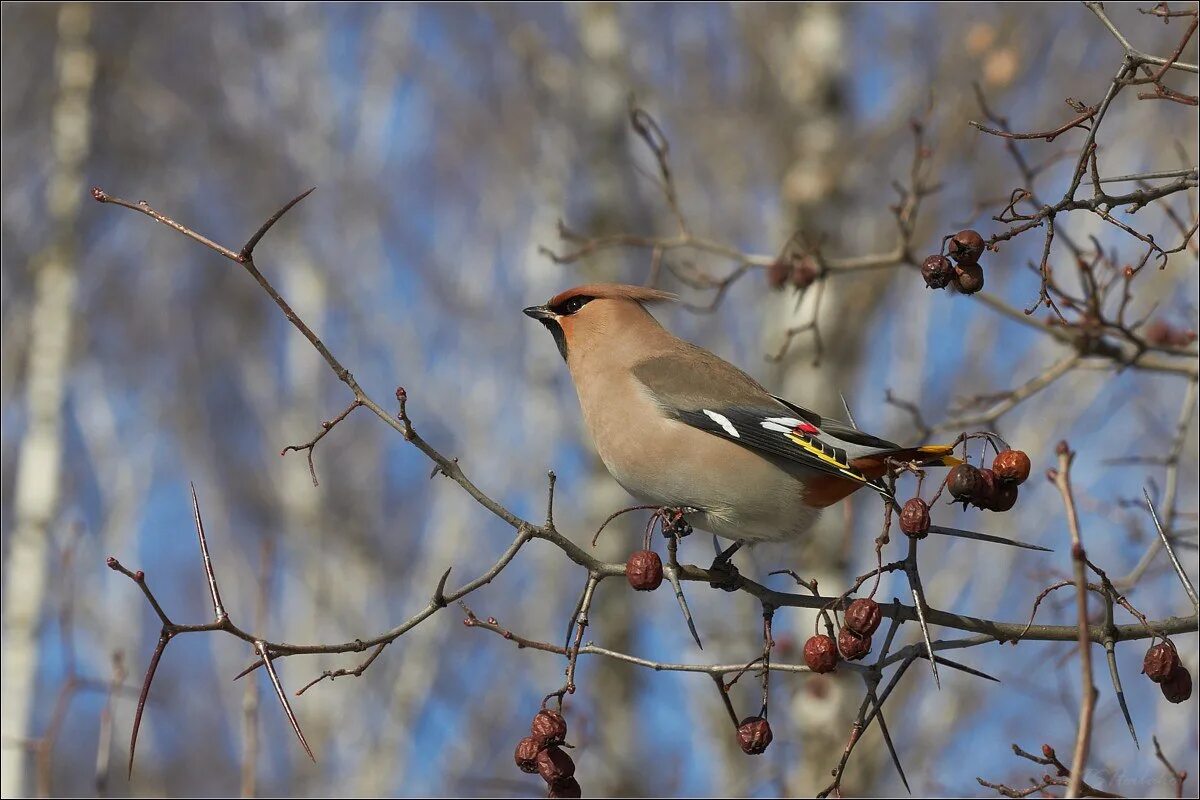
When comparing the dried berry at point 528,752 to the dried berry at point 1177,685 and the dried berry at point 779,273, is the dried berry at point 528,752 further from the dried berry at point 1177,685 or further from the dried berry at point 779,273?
the dried berry at point 779,273

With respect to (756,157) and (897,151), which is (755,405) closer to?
(897,151)

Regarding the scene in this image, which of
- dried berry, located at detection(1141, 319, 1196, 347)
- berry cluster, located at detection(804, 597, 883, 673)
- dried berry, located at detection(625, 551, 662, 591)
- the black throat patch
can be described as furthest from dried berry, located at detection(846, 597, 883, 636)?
dried berry, located at detection(1141, 319, 1196, 347)

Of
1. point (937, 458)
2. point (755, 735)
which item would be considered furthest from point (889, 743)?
point (937, 458)

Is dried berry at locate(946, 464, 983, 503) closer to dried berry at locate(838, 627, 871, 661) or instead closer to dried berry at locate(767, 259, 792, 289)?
dried berry at locate(838, 627, 871, 661)

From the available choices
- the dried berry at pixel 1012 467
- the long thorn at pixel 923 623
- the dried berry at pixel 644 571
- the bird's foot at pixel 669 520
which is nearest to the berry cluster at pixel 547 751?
the dried berry at pixel 644 571

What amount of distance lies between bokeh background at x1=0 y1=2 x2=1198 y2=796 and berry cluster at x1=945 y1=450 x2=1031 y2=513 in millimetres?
2156

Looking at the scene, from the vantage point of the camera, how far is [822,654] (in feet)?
7.95

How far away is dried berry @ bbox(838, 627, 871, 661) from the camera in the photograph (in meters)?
2.41

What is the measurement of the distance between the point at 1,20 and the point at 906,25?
6.98 m

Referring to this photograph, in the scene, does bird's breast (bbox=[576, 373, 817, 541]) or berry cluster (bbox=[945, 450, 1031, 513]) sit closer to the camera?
berry cluster (bbox=[945, 450, 1031, 513])

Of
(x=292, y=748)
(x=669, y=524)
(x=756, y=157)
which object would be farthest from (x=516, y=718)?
(x=669, y=524)

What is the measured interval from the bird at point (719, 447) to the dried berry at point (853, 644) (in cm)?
57

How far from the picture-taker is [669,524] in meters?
2.80

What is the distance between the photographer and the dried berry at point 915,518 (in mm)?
2238
